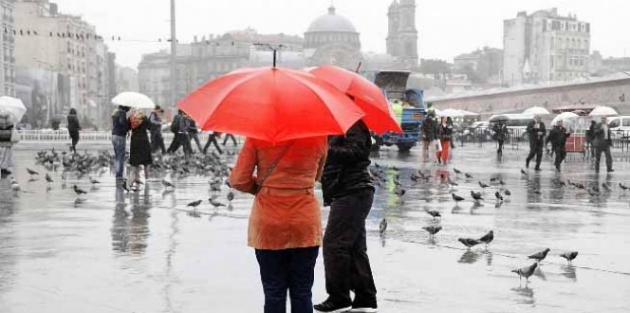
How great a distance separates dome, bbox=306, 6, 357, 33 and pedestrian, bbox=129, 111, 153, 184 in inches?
4919

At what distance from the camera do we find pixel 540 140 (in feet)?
84.2

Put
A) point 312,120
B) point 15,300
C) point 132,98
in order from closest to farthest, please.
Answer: point 312,120, point 15,300, point 132,98

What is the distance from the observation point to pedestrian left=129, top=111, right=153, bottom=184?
1659 cm

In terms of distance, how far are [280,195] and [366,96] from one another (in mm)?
1258

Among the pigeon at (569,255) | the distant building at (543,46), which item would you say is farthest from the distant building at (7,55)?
the pigeon at (569,255)

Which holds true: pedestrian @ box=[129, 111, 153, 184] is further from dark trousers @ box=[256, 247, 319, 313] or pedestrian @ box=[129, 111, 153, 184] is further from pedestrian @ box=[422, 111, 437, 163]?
pedestrian @ box=[422, 111, 437, 163]

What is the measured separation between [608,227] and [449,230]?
7.01 feet

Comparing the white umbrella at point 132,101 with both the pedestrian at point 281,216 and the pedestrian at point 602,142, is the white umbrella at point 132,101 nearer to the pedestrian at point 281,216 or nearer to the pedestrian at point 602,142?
the pedestrian at point 602,142

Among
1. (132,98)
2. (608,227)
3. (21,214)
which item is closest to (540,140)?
(132,98)

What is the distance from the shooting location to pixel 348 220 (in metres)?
6.67

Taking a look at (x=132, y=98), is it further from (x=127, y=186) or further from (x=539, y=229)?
(x=539, y=229)

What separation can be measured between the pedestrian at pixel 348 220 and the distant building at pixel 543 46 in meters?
141

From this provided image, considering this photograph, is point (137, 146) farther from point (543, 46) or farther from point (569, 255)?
point (543, 46)

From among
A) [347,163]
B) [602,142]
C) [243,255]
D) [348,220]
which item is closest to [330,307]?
[348,220]
